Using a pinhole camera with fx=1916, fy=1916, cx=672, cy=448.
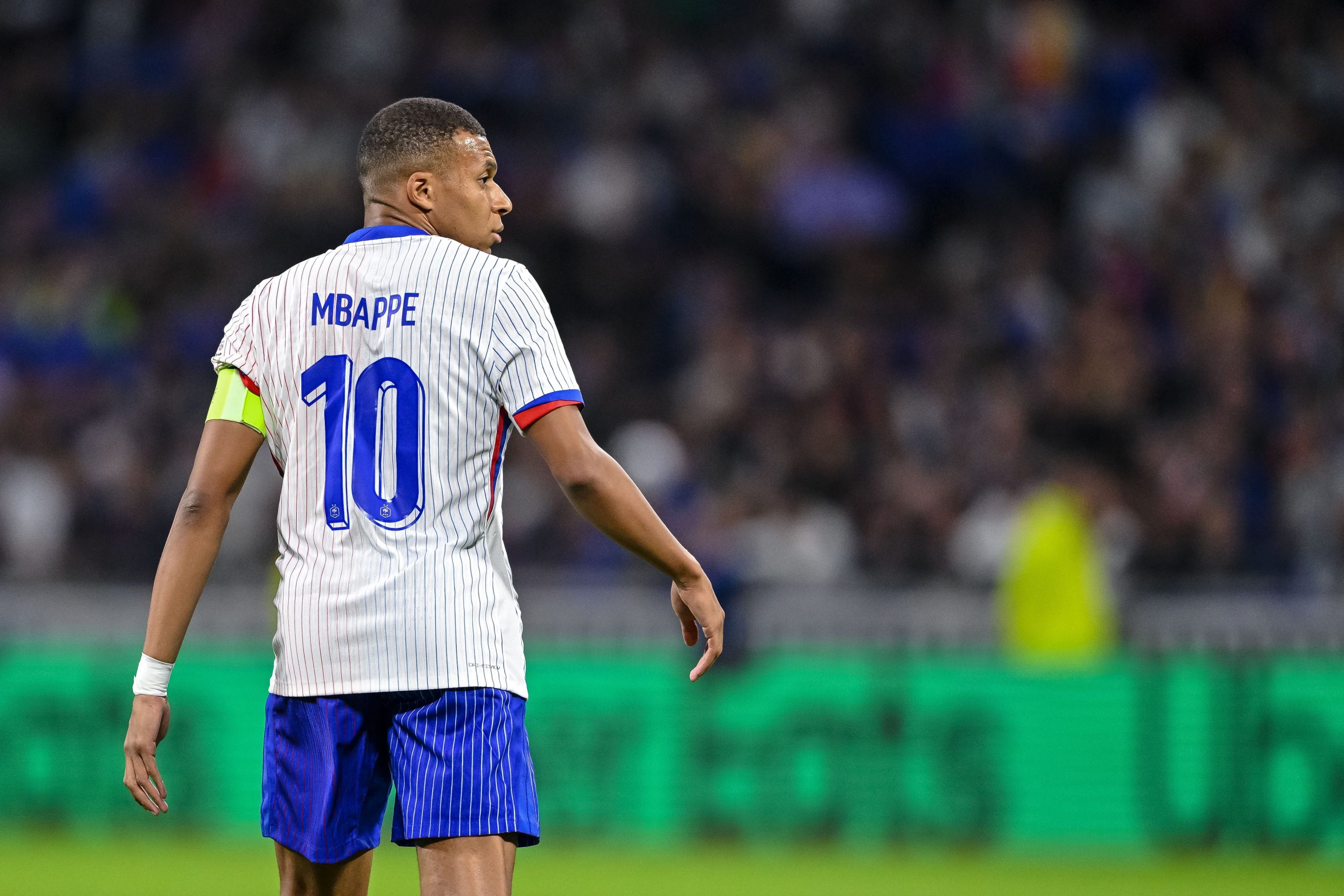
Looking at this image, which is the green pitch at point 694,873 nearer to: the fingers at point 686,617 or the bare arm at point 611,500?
the fingers at point 686,617

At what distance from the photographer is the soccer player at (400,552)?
139 inches

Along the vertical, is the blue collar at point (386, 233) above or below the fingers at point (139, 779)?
above

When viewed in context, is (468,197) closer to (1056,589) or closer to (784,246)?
(1056,589)

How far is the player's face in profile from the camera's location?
12.4 feet

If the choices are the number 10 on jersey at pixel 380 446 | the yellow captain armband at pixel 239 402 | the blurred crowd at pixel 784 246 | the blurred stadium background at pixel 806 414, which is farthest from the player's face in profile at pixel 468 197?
the blurred crowd at pixel 784 246

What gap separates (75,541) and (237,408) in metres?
10.3

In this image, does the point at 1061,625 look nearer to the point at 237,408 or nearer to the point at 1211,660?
the point at 1211,660

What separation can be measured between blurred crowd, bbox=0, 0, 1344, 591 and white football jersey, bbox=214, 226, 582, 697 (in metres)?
8.06

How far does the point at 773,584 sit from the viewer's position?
11820mm

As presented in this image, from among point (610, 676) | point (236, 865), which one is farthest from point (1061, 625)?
point (236, 865)

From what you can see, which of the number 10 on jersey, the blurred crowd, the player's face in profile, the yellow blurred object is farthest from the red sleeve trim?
the yellow blurred object

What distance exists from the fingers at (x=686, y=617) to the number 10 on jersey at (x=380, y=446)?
1.71 ft

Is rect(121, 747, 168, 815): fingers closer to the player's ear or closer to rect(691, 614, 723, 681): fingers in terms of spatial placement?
rect(691, 614, 723, 681): fingers

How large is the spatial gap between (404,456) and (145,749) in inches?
30.4
